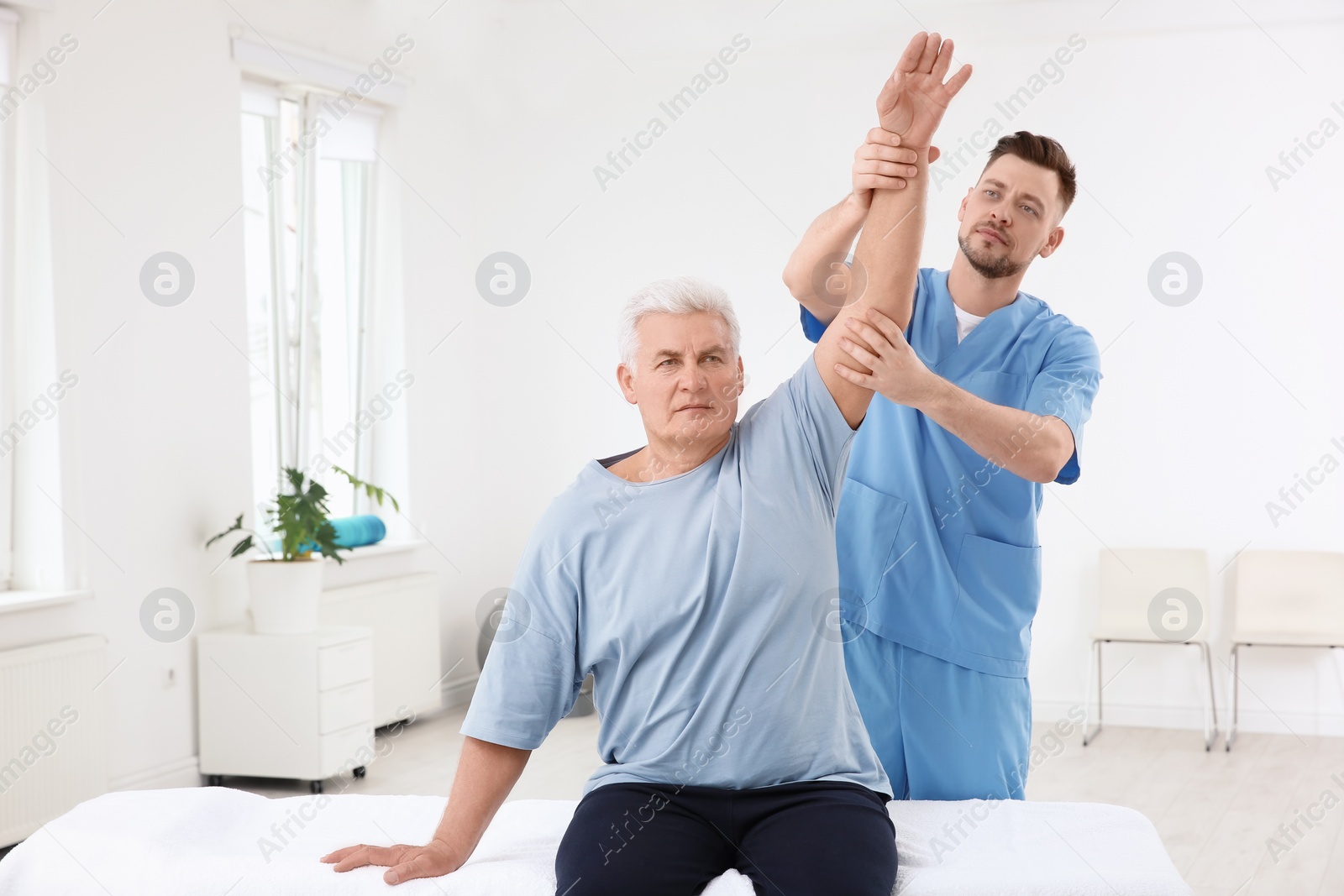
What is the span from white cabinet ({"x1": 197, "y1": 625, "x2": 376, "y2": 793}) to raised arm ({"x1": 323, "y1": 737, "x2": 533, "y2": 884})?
2.12 m

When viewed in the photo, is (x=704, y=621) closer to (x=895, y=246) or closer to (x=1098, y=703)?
(x=895, y=246)

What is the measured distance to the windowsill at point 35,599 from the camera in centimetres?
301

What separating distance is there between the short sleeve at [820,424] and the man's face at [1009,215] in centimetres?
44

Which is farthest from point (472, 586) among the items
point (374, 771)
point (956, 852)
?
point (956, 852)

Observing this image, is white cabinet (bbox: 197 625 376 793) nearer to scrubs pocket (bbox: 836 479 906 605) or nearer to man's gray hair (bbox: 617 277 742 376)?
scrubs pocket (bbox: 836 479 906 605)

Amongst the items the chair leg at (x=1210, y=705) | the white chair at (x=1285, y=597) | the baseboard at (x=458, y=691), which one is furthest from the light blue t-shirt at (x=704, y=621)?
the baseboard at (x=458, y=691)

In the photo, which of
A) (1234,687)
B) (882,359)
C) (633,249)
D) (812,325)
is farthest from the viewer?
(633,249)

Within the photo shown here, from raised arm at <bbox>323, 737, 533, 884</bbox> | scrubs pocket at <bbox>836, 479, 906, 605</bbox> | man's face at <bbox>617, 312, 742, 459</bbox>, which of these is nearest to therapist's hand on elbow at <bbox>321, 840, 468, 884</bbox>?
raised arm at <bbox>323, 737, 533, 884</bbox>

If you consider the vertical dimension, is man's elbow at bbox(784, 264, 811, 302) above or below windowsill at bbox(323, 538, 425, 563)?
above

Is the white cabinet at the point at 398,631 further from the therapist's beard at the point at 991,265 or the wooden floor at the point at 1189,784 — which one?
the therapist's beard at the point at 991,265

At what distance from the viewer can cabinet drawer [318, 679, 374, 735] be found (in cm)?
347

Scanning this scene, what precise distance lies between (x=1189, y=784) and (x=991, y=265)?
2557mm

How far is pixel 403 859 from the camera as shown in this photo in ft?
4.62

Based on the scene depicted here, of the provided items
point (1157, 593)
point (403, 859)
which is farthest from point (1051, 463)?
point (1157, 593)
